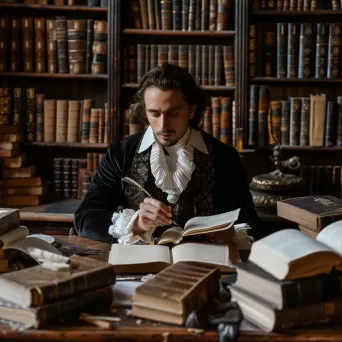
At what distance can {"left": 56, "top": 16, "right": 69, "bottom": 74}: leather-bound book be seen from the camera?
3820 millimetres

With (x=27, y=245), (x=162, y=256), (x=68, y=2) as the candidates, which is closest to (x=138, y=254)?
(x=162, y=256)

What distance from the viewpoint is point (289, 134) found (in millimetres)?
3834

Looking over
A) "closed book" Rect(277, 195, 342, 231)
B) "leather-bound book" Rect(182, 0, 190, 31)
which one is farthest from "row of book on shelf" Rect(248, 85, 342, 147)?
"closed book" Rect(277, 195, 342, 231)

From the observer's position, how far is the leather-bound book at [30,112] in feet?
12.9

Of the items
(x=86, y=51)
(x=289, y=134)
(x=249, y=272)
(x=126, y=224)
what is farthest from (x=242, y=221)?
(x=86, y=51)

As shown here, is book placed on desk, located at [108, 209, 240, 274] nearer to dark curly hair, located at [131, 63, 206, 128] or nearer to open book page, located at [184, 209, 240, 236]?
open book page, located at [184, 209, 240, 236]

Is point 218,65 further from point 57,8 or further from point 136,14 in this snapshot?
point 57,8

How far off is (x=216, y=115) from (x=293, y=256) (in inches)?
97.8

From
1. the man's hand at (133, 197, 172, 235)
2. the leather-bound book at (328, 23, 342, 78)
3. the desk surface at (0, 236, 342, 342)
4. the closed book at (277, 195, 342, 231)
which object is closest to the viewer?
the desk surface at (0, 236, 342, 342)

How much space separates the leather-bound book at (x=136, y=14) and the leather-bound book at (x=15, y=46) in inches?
26.7

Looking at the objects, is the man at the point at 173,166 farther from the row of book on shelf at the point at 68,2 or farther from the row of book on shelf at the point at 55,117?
the row of book on shelf at the point at 68,2

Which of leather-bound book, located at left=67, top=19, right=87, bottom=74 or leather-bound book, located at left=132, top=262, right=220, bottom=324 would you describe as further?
leather-bound book, located at left=67, top=19, right=87, bottom=74

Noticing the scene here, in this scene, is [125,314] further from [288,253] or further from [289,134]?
[289,134]

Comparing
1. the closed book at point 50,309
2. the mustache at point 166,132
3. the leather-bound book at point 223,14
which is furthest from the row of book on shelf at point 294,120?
the closed book at point 50,309
